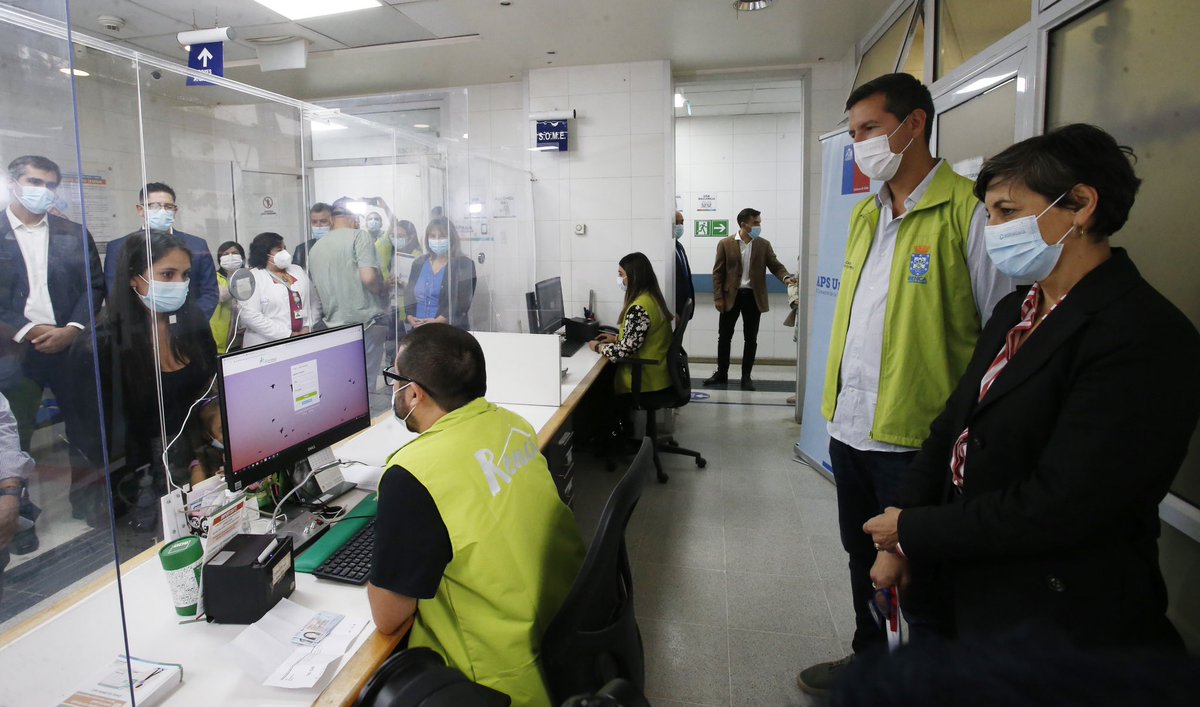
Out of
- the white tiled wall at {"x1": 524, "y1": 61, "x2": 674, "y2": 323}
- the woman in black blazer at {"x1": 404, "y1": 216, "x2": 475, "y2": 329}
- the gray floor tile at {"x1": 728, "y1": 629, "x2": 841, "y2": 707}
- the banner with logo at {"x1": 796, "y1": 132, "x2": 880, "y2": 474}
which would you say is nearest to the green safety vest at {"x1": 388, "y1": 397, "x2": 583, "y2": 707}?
the gray floor tile at {"x1": 728, "y1": 629, "x2": 841, "y2": 707}

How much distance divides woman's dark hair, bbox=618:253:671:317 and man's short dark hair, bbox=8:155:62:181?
10.1 ft

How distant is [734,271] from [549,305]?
7.42 ft

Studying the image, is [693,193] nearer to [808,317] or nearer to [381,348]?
[808,317]

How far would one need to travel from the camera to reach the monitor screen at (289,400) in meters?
1.48

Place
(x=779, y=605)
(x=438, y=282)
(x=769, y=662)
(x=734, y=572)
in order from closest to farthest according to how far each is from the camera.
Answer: (x=769, y=662), (x=779, y=605), (x=734, y=572), (x=438, y=282)

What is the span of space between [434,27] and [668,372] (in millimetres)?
2722

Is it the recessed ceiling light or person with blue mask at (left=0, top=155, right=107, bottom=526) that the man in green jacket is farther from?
the recessed ceiling light

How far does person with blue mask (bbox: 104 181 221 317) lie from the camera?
2.47 m

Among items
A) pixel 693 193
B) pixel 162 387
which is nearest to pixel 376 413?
pixel 162 387

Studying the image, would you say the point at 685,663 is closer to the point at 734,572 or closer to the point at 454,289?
the point at 734,572

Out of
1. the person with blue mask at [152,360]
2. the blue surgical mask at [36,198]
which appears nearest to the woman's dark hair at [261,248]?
the person with blue mask at [152,360]

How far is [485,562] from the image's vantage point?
3.97 feet

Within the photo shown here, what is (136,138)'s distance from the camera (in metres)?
2.57

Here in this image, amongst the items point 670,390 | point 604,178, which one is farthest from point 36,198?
point 604,178
